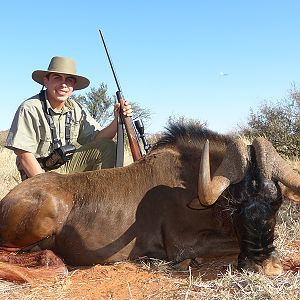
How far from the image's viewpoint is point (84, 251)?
5148mm

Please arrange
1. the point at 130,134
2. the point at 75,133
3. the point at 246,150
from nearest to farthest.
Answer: the point at 246,150 → the point at 130,134 → the point at 75,133

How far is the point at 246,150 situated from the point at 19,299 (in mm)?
2352

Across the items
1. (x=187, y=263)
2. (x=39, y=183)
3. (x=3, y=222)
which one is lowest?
(x=187, y=263)

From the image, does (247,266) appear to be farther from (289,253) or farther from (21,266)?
(21,266)

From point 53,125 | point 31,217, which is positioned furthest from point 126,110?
point 31,217

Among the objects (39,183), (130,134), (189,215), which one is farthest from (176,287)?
(130,134)

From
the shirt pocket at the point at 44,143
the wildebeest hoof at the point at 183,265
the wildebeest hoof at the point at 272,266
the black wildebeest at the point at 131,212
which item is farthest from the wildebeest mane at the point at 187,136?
the shirt pocket at the point at 44,143

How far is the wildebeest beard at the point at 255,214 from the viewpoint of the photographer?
4.15 metres

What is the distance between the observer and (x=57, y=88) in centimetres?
675

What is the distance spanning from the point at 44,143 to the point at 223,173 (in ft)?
9.92

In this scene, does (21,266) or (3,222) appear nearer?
(21,266)

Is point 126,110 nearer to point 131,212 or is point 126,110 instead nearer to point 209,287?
point 131,212

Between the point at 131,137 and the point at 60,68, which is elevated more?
the point at 60,68

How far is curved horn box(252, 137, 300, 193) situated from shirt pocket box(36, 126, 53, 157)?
316 cm
